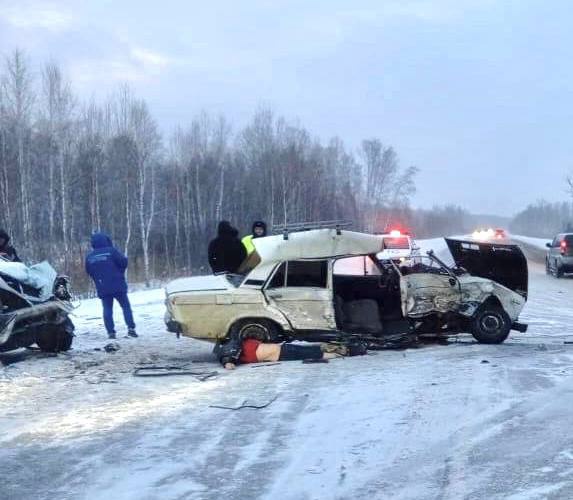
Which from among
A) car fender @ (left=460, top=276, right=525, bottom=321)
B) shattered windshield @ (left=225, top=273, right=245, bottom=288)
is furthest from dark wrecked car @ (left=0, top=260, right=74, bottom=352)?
car fender @ (left=460, top=276, right=525, bottom=321)

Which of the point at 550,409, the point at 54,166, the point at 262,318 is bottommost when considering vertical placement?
the point at 550,409

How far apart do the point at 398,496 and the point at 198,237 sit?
47.7 m

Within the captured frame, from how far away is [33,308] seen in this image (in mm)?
9930

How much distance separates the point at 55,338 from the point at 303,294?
368 centimetres

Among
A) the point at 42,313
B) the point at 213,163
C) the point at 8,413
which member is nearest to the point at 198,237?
the point at 213,163

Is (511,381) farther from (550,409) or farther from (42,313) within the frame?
(42,313)

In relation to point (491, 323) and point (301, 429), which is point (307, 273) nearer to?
point (491, 323)

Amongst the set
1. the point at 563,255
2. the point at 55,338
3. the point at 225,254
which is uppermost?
the point at 225,254

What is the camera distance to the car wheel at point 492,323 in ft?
33.7

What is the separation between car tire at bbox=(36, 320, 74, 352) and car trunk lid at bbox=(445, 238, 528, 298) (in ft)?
20.1

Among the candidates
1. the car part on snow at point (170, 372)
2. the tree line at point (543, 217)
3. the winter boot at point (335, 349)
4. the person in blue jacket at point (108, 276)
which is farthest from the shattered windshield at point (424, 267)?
the tree line at point (543, 217)

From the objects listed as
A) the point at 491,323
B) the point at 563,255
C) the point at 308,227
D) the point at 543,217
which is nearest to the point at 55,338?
the point at 308,227

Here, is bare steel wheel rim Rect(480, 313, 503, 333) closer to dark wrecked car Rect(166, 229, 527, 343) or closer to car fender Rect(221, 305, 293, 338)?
dark wrecked car Rect(166, 229, 527, 343)

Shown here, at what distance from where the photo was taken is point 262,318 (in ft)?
31.8
